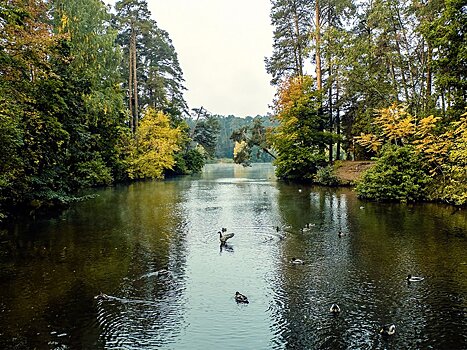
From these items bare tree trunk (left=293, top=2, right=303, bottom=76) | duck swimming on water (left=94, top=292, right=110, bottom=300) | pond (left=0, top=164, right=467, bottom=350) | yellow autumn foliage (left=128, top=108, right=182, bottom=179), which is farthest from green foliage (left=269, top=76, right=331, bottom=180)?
duck swimming on water (left=94, top=292, right=110, bottom=300)

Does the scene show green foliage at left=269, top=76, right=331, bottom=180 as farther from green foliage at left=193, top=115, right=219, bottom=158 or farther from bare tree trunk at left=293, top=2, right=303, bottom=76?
green foliage at left=193, top=115, right=219, bottom=158

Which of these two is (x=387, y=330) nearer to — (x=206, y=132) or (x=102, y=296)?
(x=102, y=296)

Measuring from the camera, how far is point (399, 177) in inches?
797

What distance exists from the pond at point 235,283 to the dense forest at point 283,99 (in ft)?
10.5

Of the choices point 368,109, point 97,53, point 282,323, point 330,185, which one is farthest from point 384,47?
point 282,323

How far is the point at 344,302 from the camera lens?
25.0ft

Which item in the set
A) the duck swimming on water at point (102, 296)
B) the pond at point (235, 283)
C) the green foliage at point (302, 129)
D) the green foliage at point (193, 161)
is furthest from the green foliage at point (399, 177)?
the green foliage at point (193, 161)

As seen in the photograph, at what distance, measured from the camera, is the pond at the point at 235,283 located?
6387mm

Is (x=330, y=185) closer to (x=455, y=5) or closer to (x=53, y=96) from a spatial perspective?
(x=455, y=5)

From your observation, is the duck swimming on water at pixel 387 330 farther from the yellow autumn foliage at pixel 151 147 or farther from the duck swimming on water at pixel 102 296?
the yellow autumn foliage at pixel 151 147

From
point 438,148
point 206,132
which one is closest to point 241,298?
point 438,148

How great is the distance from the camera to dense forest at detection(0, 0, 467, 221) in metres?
14.2

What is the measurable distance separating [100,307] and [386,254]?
297 inches

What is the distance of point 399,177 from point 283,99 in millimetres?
15222
